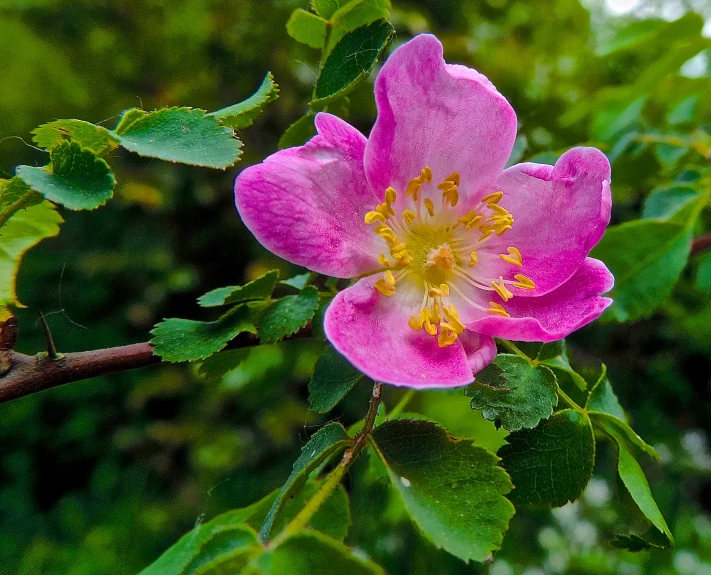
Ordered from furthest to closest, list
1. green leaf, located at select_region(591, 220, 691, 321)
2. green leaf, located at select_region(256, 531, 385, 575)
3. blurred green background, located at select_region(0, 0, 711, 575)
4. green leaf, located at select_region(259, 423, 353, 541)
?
blurred green background, located at select_region(0, 0, 711, 575)
green leaf, located at select_region(591, 220, 691, 321)
green leaf, located at select_region(259, 423, 353, 541)
green leaf, located at select_region(256, 531, 385, 575)

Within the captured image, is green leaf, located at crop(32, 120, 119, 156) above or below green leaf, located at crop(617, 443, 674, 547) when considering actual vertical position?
above

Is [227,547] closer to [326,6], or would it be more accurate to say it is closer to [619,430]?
[619,430]

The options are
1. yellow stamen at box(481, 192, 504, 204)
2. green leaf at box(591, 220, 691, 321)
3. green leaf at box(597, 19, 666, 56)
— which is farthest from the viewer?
green leaf at box(597, 19, 666, 56)

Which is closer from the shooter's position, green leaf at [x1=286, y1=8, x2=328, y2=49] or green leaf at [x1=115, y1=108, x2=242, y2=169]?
green leaf at [x1=115, y1=108, x2=242, y2=169]

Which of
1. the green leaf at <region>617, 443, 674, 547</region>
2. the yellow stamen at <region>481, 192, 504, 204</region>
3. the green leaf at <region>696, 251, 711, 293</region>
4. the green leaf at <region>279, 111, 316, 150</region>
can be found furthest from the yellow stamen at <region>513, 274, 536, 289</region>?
the green leaf at <region>696, 251, 711, 293</region>

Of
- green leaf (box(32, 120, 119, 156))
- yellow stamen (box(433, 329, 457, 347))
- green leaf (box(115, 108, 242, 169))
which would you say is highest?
green leaf (box(115, 108, 242, 169))

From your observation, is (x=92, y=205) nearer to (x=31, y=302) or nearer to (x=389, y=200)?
(x=389, y=200)

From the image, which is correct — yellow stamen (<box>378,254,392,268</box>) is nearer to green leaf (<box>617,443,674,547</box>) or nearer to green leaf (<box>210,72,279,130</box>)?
green leaf (<box>210,72,279,130</box>)
